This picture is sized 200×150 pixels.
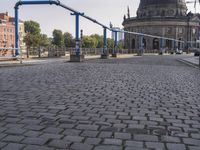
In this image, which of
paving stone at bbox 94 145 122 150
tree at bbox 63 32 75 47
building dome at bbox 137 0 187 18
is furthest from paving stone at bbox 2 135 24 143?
tree at bbox 63 32 75 47

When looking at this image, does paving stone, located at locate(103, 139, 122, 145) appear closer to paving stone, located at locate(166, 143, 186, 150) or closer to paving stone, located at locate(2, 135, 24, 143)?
paving stone, located at locate(166, 143, 186, 150)

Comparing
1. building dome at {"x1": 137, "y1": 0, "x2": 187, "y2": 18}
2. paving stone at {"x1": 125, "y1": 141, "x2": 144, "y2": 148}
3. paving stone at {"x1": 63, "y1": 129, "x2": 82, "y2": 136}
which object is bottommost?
paving stone at {"x1": 125, "y1": 141, "x2": 144, "y2": 148}

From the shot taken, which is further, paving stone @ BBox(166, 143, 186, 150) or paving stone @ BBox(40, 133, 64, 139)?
paving stone @ BBox(40, 133, 64, 139)

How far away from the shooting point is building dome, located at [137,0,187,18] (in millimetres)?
121812

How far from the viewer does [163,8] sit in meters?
122

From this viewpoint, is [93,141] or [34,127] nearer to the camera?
[93,141]

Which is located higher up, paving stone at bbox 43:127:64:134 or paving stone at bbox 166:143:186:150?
paving stone at bbox 43:127:64:134

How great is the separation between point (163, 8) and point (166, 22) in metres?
5.43

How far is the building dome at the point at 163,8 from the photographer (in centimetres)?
12181

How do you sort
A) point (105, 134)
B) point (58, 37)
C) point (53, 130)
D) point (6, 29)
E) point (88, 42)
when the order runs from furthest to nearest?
1. point (58, 37)
2. point (88, 42)
3. point (6, 29)
4. point (53, 130)
5. point (105, 134)

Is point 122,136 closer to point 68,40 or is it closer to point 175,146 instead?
point 175,146

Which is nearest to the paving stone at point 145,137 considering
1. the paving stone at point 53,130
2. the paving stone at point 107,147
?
the paving stone at point 107,147

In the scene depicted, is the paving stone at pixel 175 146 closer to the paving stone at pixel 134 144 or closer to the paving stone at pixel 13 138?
the paving stone at pixel 134 144

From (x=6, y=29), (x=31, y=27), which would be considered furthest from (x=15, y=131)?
(x=31, y=27)
